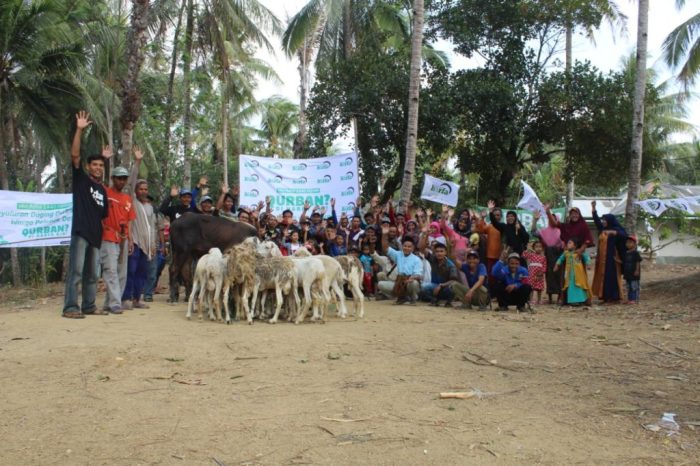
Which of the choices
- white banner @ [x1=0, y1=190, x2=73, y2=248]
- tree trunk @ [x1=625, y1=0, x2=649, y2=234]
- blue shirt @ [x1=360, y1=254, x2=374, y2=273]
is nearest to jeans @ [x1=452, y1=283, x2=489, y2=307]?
blue shirt @ [x1=360, y1=254, x2=374, y2=273]

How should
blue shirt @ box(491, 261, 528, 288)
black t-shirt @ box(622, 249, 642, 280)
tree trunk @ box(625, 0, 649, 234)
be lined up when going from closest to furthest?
blue shirt @ box(491, 261, 528, 288)
black t-shirt @ box(622, 249, 642, 280)
tree trunk @ box(625, 0, 649, 234)

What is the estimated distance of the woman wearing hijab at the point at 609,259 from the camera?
1188cm

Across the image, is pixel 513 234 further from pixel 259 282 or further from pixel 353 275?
pixel 259 282

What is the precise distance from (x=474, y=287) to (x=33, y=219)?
30.9 ft

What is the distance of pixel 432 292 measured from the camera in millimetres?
11086

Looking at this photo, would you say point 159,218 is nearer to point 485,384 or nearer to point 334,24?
point 485,384

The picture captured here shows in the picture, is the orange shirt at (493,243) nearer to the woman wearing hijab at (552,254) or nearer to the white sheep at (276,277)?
the woman wearing hijab at (552,254)

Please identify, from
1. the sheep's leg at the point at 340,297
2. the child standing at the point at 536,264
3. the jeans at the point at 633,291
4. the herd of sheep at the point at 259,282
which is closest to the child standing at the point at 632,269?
the jeans at the point at 633,291

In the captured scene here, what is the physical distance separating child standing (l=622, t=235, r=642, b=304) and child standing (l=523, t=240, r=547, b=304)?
5.37 feet

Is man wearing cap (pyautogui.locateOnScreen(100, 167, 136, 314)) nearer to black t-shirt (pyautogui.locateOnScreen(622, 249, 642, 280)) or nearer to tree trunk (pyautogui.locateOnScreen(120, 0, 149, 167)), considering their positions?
tree trunk (pyautogui.locateOnScreen(120, 0, 149, 167))

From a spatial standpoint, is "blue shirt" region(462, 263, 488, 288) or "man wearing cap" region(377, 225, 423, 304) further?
"man wearing cap" region(377, 225, 423, 304)

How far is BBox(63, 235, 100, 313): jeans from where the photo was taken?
311 inches

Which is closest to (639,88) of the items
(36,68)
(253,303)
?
(253,303)

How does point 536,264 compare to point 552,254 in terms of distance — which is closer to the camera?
point 536,264
